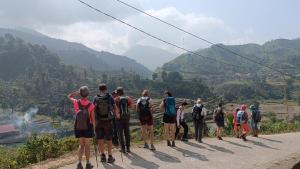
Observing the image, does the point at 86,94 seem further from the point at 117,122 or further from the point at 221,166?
the point at 221,166

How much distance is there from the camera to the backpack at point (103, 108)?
33.5ft

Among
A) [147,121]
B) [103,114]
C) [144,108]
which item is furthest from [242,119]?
[103,114]

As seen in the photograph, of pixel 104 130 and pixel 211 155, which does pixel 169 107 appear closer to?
pixel 211 155

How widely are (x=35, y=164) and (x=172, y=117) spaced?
165 inches

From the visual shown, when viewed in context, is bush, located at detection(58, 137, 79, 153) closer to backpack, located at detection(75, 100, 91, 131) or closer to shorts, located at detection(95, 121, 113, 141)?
shorts, located at detection(95, 121, 113, 141)

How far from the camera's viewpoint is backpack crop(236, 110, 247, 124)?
1753cm

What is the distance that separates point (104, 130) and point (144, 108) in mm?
2206

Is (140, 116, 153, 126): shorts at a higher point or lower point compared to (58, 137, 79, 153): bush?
higher

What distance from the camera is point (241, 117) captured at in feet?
57.7

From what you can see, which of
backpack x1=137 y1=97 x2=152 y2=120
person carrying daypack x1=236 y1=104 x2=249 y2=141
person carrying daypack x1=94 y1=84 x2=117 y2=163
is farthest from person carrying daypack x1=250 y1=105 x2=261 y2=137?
person carrying daypack x1=94 y1=84 x2=117 y2=163

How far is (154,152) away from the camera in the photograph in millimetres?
12219

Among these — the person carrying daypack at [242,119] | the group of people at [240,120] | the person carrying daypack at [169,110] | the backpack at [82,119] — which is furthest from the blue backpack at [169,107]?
the person carrying daypack at [242,119]

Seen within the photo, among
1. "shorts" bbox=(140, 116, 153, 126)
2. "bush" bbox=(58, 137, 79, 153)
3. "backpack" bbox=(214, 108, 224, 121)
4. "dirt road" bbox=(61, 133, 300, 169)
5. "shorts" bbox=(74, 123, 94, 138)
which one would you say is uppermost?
"backpack" bbox=(214, 108, 224, 121)

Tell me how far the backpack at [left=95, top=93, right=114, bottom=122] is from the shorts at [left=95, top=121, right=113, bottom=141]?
124 millimetres
